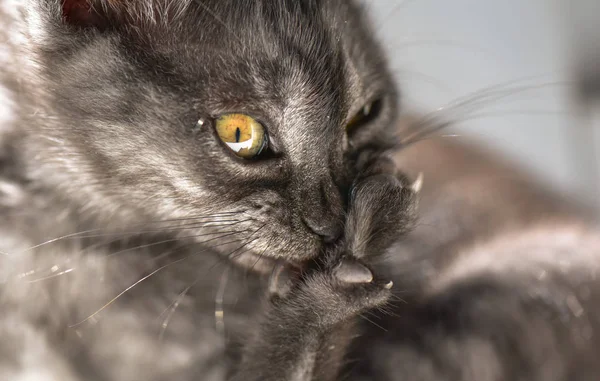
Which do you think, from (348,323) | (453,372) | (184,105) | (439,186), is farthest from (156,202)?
(439,186)

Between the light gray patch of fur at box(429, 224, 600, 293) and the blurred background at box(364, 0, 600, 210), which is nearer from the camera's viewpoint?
the light gray patch of fur at box(429, 224, 600, 293)

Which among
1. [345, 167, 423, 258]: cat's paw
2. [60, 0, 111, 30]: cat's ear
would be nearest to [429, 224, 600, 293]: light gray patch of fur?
[345, 167, 423, 258]: cat's paw

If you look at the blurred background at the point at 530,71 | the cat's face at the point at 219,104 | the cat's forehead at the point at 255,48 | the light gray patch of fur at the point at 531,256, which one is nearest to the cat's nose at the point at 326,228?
the cat's face at the point at 219,104

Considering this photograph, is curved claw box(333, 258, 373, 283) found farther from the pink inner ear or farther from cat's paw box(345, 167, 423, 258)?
the pink inner ear

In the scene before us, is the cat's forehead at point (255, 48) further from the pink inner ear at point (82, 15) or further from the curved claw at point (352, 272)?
the curved claw at point (352, 272)

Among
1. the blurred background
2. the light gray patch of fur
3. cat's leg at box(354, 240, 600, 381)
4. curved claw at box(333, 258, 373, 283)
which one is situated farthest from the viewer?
the blurred background

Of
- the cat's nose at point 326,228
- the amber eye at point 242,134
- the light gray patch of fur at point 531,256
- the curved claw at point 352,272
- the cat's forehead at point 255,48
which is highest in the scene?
the cat's forehead at point 255,48

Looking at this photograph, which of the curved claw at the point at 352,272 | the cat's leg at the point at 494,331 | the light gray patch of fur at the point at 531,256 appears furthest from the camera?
the light gray patch of fur at the point at 531,256
